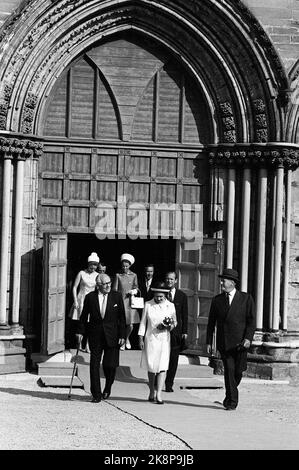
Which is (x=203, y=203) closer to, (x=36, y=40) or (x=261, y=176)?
(x=261, y=176)

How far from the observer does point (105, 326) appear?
17062 millimetres

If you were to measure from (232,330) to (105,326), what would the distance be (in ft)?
5.52

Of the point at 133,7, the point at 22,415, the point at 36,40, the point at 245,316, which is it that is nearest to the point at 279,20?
the point at 133,7

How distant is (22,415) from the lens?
15.5 meters

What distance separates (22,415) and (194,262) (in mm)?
6102

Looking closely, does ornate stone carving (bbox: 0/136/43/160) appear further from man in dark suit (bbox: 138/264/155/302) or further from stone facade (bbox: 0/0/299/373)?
man in dark suit (bbox: 138/264/155/302)

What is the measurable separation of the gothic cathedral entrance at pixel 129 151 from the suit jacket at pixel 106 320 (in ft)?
10.3

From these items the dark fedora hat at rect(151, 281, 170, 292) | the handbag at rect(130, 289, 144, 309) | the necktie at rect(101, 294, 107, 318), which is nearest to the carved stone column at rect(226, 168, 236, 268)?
the handbag at rect(130, 289, 144, 309)

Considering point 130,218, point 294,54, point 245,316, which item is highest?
point 294,54

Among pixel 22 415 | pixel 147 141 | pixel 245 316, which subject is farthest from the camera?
pixel 147 141

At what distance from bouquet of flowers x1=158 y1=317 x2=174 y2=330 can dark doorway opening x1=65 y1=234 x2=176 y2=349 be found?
632cm

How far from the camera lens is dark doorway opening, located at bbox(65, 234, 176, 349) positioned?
2386 cm

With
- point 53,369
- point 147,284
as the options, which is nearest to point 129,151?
point 147,284

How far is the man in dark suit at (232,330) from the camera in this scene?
54.6ft
